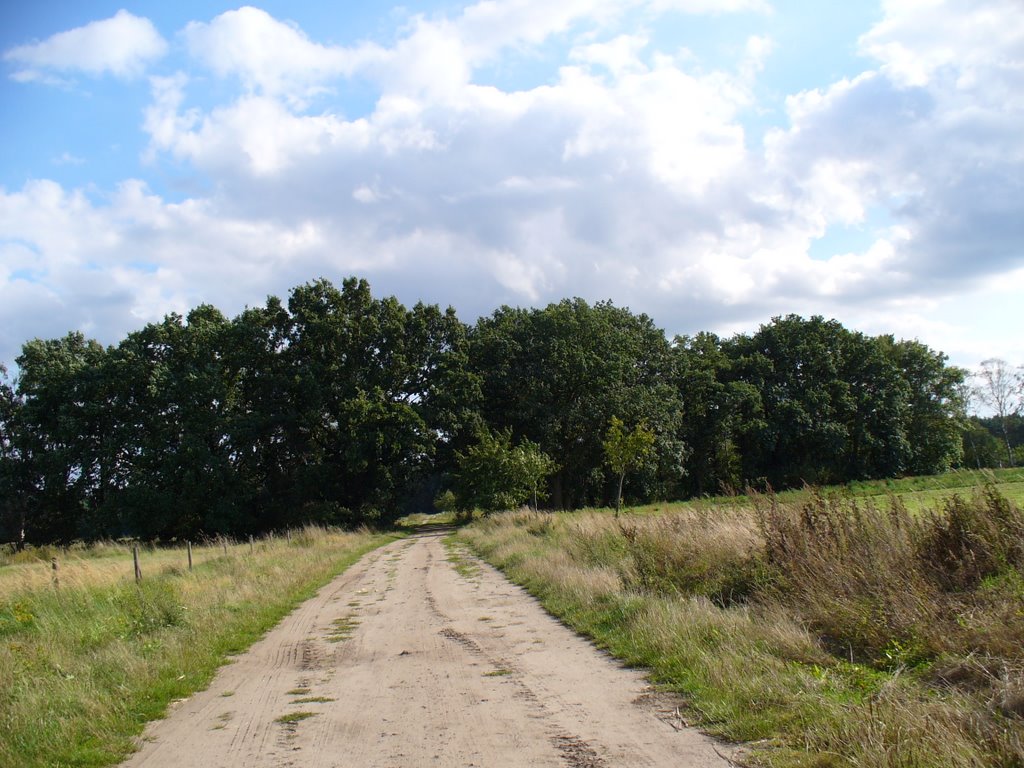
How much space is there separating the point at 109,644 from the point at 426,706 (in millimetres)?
5400

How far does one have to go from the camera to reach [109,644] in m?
9.20

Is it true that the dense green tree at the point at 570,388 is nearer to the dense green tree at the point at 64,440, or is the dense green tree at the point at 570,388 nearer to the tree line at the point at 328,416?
the tree line at the point at 328,416

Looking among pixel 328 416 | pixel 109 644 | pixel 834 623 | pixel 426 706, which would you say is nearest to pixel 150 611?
pixel 109 644

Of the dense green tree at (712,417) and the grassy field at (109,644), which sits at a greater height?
the dense green tree at (712,417)

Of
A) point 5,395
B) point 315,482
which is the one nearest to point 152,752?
point 315,482

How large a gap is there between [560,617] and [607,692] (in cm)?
407

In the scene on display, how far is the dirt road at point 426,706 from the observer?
201 inches

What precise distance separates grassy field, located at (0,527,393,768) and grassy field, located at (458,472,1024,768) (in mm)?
4946

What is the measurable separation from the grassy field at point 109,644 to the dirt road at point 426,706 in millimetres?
421

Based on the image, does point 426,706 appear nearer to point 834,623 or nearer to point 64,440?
point 834,623

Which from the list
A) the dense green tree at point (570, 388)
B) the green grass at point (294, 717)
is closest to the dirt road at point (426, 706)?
the green grass at point (294, 717)

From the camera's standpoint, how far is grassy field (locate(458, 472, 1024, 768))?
4613 millimetres

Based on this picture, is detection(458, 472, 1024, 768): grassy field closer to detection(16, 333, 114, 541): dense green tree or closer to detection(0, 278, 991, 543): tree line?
detection(0, 278, 991, 543): tree line

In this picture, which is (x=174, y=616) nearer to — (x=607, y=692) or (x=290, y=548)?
(x=607, y=692)
